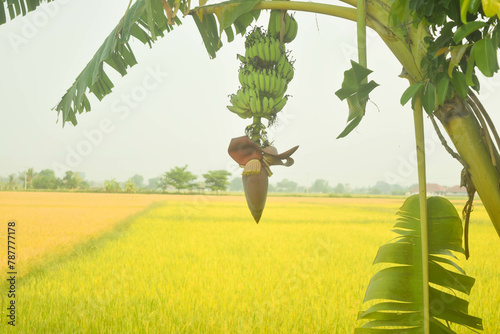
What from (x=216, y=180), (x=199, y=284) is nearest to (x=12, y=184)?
(x=216, y=180)

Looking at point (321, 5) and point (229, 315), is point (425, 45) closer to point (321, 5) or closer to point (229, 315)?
point (321, 5)

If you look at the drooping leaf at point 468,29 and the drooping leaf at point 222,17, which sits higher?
the drooping leaf at point 222,17

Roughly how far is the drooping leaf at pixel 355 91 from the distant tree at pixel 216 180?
138 ft

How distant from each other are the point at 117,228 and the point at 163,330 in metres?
7.38

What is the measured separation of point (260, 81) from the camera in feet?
3.62

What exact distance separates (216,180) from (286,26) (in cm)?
4272

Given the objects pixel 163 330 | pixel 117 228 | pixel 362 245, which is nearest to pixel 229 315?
pixel 163 330

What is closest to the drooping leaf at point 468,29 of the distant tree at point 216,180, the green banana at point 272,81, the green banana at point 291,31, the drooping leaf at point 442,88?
the drooping leaf at point 442,88

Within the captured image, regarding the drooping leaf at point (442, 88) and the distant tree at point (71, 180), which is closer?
the drooping leaf at point (442, 88)

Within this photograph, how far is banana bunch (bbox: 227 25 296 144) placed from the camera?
110 cm

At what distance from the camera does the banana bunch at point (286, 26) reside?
120 centimetres

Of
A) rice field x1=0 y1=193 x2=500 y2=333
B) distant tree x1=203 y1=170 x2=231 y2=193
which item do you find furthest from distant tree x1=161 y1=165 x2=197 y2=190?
rice field x1=0 y1=193 x2=500 y2=333

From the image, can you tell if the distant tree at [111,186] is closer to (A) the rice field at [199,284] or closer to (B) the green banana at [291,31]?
(A) the rice field at [199,284]

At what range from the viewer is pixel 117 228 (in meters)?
9.63
